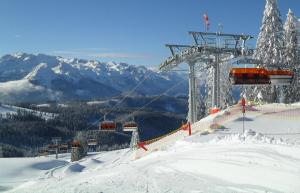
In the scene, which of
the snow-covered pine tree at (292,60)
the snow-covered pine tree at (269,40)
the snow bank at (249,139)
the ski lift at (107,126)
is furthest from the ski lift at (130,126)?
the snow bank at (249,139)

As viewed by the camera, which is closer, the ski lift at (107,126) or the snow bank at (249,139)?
the snow bank at (249,139)

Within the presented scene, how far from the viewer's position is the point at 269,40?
55625mm

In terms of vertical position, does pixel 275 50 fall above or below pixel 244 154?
above

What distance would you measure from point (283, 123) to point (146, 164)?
11436 millimetres

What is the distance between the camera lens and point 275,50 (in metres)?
54.7

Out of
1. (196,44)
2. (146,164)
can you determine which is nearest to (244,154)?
(146,164)

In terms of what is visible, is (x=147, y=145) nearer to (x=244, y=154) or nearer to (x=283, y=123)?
(x=283, y=123)

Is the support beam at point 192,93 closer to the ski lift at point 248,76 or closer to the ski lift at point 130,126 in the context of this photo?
the ski lift at point 248,76

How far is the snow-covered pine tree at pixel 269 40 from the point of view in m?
54.9

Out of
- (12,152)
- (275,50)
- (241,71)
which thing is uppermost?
(275,50)

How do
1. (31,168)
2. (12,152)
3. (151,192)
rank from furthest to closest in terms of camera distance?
(12,152), (31,168), (151,192)

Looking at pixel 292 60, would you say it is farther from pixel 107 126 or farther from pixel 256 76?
pixel 107 126

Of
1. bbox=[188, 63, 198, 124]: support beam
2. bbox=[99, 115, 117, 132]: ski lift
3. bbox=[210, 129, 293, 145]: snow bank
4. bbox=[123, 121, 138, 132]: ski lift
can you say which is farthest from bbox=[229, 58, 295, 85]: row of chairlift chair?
bbox=[123, 121, 138, 132]: ski lift

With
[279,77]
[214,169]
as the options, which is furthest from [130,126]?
[214,169]
